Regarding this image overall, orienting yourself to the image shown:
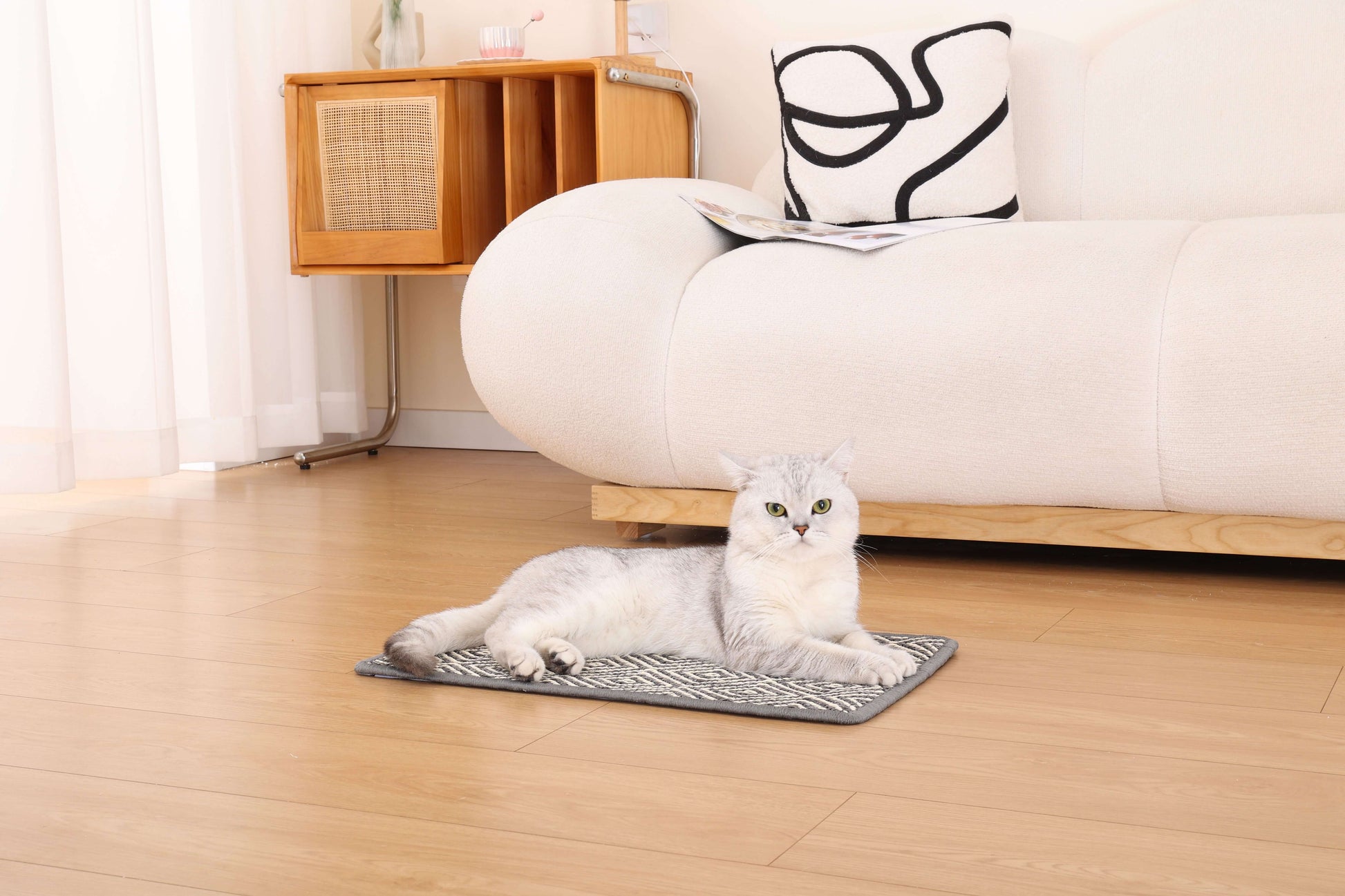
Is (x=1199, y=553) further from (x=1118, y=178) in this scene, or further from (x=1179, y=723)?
(x=1179, y=723)

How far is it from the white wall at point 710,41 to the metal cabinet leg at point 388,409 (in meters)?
0.10

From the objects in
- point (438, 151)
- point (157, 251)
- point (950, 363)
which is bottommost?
point (950, 363)

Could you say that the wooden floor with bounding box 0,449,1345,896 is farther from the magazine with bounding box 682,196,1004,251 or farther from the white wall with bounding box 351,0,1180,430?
the white wall with bounding box 351,0,1180,430

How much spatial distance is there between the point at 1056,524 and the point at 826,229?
0.63 metres

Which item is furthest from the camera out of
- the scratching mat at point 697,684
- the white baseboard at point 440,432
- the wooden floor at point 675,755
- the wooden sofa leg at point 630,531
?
the white baseboard at point 440,432

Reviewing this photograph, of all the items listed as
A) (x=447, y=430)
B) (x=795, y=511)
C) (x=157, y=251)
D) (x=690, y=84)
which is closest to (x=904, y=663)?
(x=795, y=511)

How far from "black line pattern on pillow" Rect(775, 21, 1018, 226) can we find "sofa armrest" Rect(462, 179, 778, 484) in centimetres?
46

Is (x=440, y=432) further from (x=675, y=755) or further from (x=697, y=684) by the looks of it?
(x=675, y=755)

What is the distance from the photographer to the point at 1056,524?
6.58 ft

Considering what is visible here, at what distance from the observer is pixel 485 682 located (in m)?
1.48

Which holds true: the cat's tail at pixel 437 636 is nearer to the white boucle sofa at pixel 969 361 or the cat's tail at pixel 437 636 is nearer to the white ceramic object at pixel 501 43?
the white boucle sofa at pixel 969 361

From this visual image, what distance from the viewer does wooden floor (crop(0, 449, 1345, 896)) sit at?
1025mm

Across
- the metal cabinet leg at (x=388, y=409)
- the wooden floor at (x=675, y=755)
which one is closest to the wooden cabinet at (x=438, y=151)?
the metal cabinet leg at (x=388, y=409)

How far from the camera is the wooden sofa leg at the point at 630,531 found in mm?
2348
